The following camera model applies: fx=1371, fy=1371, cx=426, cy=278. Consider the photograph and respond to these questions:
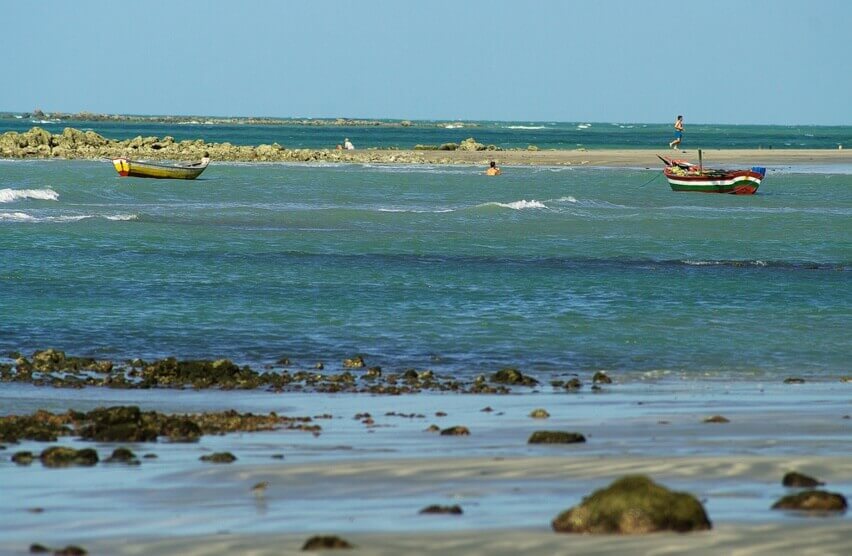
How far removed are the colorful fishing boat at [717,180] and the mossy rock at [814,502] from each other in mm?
54638

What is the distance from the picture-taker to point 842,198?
200ft

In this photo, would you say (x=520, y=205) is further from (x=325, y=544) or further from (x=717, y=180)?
(x=325, y=544)

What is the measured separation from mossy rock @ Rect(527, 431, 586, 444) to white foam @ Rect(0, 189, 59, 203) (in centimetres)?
4531

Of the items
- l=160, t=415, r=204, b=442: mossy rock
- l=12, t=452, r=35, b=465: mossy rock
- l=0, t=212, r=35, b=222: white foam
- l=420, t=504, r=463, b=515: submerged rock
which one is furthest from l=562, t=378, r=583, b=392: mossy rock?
l=0, t=212, r=35, b=222: white foam

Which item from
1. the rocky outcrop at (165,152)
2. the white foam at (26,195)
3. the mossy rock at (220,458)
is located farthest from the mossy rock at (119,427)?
the rocky outcrop at (165,152)

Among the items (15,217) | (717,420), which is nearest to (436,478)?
(717,420)

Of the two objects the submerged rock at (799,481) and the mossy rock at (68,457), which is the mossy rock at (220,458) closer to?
the mossy rock at (68,457)

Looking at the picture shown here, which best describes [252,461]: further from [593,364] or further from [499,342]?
[499,342]

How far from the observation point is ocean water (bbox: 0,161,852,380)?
19.5m

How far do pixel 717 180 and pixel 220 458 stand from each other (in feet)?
178

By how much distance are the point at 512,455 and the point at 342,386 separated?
16.7 ft

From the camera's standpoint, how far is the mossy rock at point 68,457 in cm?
1095

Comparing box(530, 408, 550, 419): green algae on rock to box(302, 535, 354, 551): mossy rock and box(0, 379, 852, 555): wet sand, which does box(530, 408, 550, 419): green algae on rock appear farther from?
box(302, 535, 354, 551): mossy rock

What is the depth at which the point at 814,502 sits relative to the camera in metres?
8.99
